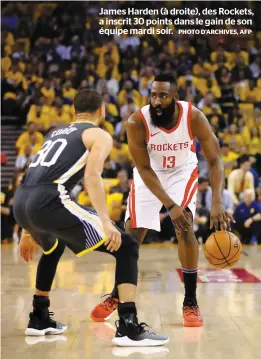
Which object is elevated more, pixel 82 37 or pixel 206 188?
pixel 82 37

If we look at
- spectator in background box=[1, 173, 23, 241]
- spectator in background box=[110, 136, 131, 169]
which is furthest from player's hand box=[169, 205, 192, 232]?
spectator in background box=[110, 136, 131, 169]

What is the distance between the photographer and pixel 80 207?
4801 millimetres

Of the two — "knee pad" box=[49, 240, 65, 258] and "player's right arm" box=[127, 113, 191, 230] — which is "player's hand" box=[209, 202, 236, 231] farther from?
"knee pad" box=[49, 240, 65, 258]

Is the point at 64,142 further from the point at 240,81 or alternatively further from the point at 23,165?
the point at 240,81

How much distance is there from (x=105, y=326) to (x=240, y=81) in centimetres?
1221

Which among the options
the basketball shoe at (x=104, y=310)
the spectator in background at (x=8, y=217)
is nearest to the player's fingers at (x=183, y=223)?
the basketball shoe at (x=104, y=310)

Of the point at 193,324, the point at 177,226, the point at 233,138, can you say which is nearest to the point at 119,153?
the point at 233,138

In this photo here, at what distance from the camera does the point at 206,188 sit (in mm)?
12531

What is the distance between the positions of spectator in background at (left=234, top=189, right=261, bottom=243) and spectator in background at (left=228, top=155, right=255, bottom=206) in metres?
0.53

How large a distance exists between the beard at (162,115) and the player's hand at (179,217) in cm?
65

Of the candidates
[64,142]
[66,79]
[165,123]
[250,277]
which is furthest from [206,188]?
[64,142]

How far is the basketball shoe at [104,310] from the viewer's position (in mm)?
5691

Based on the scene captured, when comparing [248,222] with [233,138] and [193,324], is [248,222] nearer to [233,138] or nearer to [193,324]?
[233,138]

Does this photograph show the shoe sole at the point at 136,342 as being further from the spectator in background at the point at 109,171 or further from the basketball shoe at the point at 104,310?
the spectator in background at the point at 109,171
